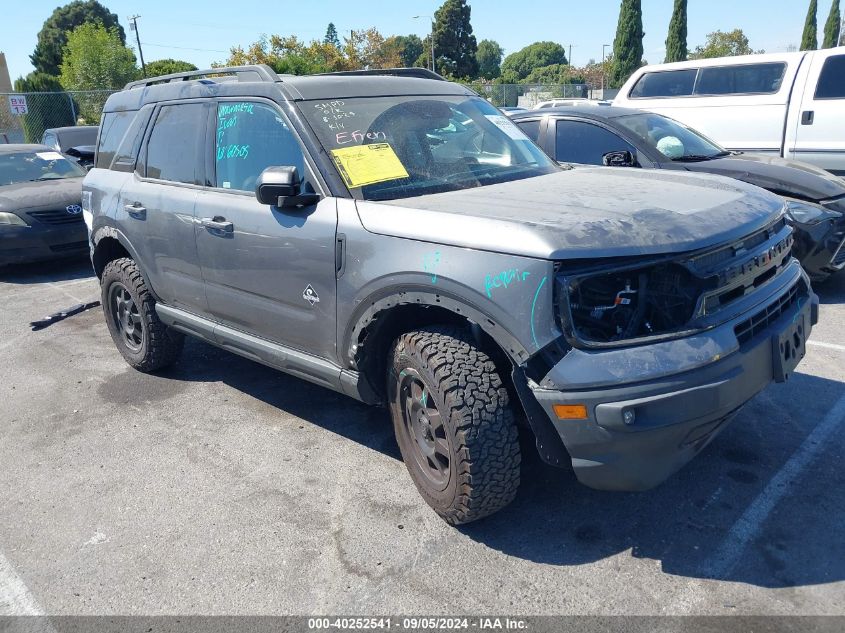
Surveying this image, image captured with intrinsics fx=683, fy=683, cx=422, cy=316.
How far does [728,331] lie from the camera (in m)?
2.59

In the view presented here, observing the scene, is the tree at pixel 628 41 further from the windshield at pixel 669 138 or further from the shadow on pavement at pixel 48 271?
the shadow on pavement at pixel 48 271

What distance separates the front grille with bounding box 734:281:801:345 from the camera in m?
2.71

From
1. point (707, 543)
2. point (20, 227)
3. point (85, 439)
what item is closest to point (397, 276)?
point (707, 543)

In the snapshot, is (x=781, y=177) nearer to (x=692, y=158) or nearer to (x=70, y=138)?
(x=692, y=158)

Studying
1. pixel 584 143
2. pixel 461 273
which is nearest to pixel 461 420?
pixel 461 273

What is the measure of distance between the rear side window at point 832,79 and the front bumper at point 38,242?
9.50 metres

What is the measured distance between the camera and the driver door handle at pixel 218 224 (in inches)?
147

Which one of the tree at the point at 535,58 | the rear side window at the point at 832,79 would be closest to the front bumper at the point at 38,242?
the rear side window at the point at 832,79

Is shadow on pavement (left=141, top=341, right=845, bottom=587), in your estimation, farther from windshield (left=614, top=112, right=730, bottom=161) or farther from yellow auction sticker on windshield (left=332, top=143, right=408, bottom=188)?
windshield (left=614, top=112, right=730, bottom=161)

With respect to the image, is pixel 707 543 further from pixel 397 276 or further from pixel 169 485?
pixel 169 485

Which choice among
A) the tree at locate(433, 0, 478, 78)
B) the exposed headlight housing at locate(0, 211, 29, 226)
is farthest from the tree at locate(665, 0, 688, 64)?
the exposed headlight housing at locate(0, 211, 29, 226)

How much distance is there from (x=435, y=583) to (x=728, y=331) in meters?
1.51

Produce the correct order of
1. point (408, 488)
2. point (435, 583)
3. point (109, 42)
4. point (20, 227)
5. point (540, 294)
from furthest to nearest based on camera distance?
1. point (109, 42)
2. point (20, 227)
3. point (408, 488)
4. point (435, 583)
5. point (540, 294)

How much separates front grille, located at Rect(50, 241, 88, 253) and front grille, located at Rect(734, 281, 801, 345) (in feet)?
26.7
